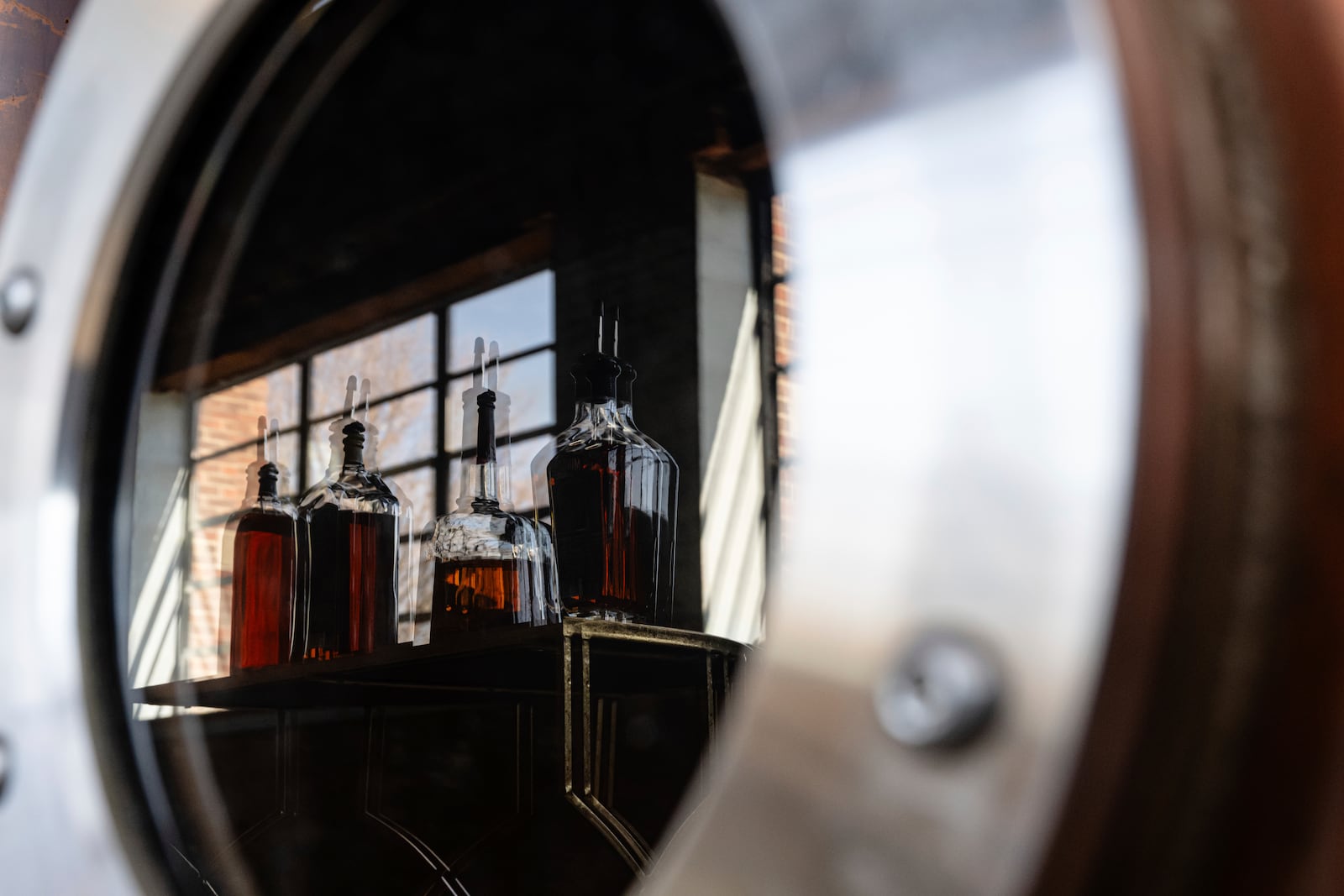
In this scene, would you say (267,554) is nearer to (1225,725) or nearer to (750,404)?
(750,404)

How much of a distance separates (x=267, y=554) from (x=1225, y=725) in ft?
1.53

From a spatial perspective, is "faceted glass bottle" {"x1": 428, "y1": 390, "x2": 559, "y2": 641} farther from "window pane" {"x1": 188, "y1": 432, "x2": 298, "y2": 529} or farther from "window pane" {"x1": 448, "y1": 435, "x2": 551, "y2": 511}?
"window pane" {"x1": 188, "y1": 432, "x2": 298, "y2": 529}

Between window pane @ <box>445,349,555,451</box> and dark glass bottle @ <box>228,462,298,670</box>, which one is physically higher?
window pane @ <box>445,349,555,451</box>

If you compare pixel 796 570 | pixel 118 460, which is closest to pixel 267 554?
pixel 118 460

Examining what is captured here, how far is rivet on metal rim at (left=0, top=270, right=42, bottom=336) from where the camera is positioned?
0.36 metres

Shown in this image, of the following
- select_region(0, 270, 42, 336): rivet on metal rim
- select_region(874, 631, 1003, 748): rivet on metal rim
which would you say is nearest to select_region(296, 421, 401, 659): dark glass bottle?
select_region(0, 270, 42, 336): rivet on metal rim

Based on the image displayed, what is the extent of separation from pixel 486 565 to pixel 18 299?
37 cm

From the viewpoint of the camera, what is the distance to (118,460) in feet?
1.17

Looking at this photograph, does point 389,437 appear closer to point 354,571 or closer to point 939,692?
point 354,571

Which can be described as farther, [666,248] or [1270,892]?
[666,248]

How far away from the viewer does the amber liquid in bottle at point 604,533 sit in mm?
569

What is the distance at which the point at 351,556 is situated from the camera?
0.66 m

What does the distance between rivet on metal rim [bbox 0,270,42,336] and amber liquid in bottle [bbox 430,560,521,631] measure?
0.35m

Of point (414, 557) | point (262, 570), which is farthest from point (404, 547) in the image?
point (262, 570)
